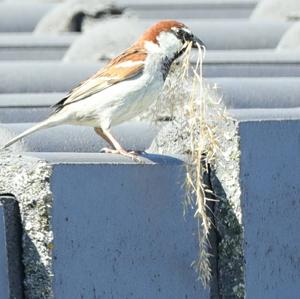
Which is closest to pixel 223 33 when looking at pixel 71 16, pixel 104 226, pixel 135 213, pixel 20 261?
pixel 71 16

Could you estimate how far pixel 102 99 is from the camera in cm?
472

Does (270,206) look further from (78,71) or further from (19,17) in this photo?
(19,17)

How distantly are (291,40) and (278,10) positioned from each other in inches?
58.8

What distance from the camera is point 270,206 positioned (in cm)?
441

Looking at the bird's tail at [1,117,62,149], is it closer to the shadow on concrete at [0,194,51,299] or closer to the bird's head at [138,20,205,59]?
the bird's head at [138,20,205,59]

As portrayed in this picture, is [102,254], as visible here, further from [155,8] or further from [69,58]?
[155,8]

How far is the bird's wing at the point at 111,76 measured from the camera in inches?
186

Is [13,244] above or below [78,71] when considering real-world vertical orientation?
below

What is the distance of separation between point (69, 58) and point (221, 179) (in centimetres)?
299

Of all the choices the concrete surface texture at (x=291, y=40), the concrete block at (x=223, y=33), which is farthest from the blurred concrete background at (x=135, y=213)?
the concrete surface texture at (x=291, y=40)

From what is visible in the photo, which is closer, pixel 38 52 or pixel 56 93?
pixel 56 93

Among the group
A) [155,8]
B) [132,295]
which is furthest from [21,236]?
[155,8]

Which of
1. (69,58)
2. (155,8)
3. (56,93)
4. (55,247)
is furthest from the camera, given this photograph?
(155,8)

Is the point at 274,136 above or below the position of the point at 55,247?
above
